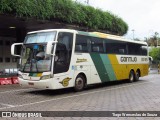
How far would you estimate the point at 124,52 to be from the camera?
2030 centimetres

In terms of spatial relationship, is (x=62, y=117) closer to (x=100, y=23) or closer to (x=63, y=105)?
(x=63, y=105)

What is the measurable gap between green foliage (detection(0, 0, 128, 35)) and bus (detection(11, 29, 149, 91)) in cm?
321

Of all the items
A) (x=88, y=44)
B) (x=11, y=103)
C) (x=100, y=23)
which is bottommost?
(x=11, y=103)

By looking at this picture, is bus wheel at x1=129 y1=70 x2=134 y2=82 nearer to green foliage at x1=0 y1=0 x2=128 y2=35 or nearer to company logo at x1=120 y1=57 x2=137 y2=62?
company logo at x1=120 y1=57 x2=137 y2=62

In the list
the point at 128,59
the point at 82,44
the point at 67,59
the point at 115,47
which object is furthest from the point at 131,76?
the point at 67,59

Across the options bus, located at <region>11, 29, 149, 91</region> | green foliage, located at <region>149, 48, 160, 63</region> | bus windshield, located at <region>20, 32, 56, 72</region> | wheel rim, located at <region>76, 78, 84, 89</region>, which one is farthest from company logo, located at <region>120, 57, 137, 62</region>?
green foliage, located at <region>149, 48, 160, 63</region>

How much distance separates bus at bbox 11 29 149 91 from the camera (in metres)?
13.8

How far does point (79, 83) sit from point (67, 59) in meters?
1.70

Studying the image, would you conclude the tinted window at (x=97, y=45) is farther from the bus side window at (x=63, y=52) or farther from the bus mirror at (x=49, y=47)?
the bus mirror at (x=49, y=47)

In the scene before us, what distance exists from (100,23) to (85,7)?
2641 millimetres

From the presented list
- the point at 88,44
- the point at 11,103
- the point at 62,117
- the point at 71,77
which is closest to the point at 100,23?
the point at 88,44

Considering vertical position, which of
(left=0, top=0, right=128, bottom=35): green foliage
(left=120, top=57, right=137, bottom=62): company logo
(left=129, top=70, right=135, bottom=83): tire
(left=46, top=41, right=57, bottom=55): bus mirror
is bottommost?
(left=129, top=70, right=135, bottom=83): tire

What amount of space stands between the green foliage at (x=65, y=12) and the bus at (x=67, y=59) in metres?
3.21

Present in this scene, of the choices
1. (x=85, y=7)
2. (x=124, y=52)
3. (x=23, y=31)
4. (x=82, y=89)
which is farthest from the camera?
(x=23, y=31)
